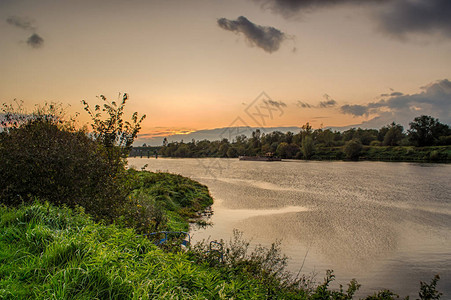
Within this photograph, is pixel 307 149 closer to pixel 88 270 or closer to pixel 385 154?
pixel 385 154

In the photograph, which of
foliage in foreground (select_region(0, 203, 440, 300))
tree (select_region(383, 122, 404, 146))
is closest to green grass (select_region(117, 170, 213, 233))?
foliage in foreground (select_region(0, 203, 440, 300))

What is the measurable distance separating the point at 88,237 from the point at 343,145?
5660 inches

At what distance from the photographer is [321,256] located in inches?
461

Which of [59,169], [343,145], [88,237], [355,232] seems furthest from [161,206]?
[343,145]

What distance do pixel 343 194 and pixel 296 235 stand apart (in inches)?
662

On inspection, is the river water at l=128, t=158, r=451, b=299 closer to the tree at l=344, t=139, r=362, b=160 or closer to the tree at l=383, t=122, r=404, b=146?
the tree at l=344, t=139, r=362, b=160

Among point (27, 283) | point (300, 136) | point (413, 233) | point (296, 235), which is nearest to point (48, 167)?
point (27, 283)

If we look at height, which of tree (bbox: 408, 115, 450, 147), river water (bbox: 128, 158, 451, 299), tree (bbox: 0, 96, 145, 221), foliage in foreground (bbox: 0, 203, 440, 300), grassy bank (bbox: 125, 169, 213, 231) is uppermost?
tree (bbox: 408, 115, 450, 147)

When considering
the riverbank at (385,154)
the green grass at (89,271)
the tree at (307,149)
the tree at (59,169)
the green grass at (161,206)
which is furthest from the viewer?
the tree at (307,149)

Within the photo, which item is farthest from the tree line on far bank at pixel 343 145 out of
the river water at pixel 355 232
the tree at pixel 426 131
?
the river water at pixel 355 232

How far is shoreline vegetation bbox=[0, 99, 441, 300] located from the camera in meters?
3.09

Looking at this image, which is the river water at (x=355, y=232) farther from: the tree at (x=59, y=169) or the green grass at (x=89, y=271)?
the green grass at (x=89, y=271)

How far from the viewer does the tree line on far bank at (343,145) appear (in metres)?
106

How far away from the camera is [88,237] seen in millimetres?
4137
